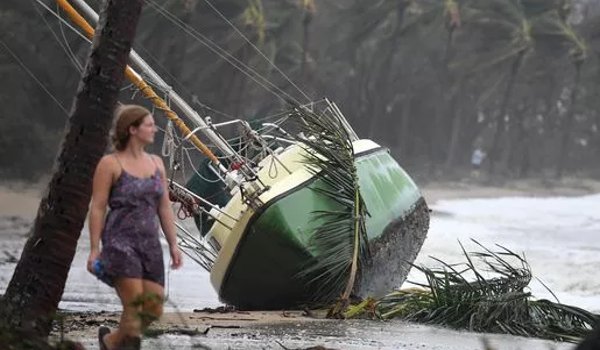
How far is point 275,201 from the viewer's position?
13.3 m

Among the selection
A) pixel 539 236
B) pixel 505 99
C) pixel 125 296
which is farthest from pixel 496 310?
pixel 505 99

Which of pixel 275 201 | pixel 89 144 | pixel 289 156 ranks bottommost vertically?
pixel 89 144

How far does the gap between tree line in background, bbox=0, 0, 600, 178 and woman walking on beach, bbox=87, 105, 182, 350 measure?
45267 millimetres

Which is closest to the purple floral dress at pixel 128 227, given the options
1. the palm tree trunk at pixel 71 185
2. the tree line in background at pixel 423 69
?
the palm tree trunk at pixel 71 185

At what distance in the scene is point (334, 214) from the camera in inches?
533

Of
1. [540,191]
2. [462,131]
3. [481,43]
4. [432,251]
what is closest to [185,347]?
[432,251]

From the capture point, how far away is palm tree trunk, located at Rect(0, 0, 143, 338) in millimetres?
7523

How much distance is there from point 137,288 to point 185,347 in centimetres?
182

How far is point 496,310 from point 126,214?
584cm

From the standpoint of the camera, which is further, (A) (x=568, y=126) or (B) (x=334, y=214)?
(A) (x=568, y=126)

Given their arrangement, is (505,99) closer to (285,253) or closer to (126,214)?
(285,253)

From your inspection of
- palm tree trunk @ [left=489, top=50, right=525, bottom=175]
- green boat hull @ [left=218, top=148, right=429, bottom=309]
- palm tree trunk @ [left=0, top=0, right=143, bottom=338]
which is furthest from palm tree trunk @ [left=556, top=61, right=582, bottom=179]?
palm tree trunk @ [left=0, top=0, right=143, bottom=338]

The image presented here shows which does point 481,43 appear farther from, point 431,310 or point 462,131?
point 431,310

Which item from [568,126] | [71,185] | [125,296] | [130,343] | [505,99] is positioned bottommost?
[130,343]
